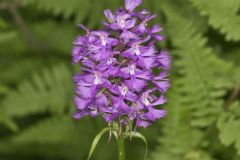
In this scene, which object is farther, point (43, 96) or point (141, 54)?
point (43, 96)

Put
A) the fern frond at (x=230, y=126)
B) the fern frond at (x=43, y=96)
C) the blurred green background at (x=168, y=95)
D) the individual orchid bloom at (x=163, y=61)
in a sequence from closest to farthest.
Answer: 1. the individual orchid bloom at (x=163, y=61)
2. the fern frond at (x=230, y=126)
3. the blurred green background at (x=168, y=95)
4. the fern frond at (x=43, y=96)

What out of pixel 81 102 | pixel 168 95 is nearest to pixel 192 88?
pixel 168 95

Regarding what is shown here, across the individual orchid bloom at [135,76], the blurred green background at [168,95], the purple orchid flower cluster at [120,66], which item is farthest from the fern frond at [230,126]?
the individual orchid bloom at [135,76]

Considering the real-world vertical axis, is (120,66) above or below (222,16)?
above

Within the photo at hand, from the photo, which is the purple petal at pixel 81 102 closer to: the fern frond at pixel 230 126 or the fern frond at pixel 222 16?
the fern frond at pixel 230 126

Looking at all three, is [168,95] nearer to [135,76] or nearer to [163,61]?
[163,61]

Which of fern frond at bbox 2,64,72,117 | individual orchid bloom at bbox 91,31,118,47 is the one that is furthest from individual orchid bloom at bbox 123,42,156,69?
fern frond at bbox 2,64,72,117

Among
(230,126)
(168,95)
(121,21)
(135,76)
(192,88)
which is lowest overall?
(230,126)

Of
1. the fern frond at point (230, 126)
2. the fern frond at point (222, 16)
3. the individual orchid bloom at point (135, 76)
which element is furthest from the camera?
the fern frond at point (222, 16)
